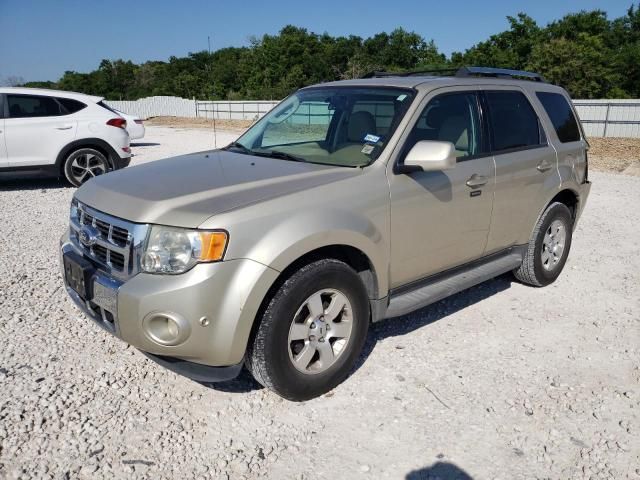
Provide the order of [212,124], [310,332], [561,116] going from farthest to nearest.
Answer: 1. [212,124]
2. [561,116]
3. [310,332]

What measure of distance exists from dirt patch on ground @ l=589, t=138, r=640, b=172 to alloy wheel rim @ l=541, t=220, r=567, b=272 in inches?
375

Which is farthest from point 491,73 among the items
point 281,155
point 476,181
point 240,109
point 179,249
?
point 240,109

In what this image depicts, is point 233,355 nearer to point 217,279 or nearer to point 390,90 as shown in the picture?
point 217,279

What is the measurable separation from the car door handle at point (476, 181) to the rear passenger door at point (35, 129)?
25.8 feet

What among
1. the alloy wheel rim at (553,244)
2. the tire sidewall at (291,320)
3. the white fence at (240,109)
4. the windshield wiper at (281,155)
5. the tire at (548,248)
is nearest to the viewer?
the tire sidewall at (291,320)

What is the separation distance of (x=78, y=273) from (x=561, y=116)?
14.5 ft

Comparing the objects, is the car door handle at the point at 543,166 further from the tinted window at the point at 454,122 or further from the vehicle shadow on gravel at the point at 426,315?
the vehicle shadow on gravel at the point at 426,315

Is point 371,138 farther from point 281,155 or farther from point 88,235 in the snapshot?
point 88,235

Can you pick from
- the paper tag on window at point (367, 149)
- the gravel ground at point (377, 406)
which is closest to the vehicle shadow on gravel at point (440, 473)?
the gravel ground at point (377, 406)

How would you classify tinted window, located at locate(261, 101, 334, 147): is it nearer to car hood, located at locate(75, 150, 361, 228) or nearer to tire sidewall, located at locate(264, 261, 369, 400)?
car hood, located at locate(75, 150, 361, 228)

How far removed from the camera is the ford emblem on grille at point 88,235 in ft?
Result: 10.5

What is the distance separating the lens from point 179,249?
9.15 ft

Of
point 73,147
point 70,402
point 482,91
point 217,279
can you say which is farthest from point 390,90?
point 73,147

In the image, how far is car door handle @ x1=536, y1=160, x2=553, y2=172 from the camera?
15.4ft
